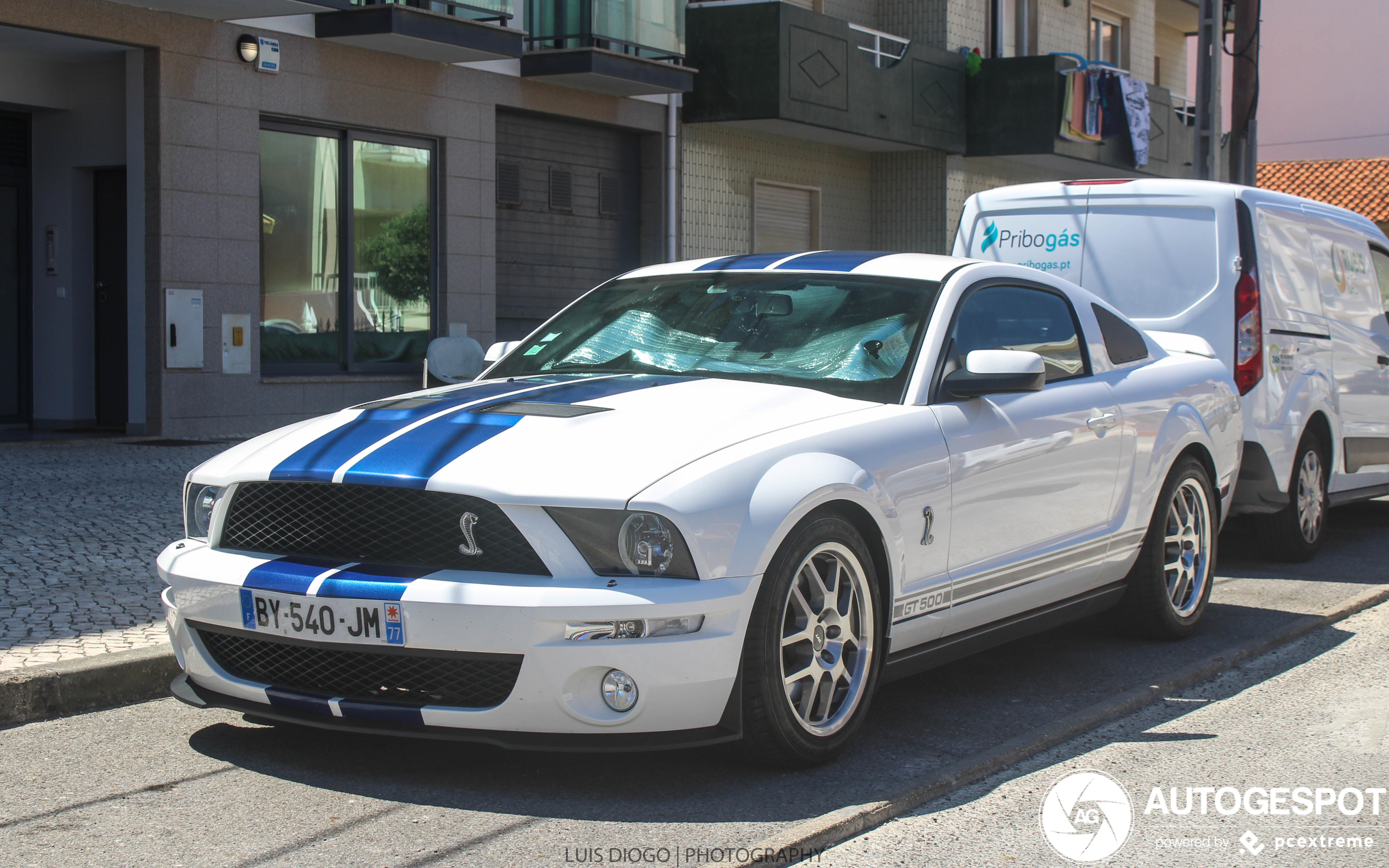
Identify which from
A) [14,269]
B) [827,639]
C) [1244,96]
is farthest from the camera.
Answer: [1244,96]

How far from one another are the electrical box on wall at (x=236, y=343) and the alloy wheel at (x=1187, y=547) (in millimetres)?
9347

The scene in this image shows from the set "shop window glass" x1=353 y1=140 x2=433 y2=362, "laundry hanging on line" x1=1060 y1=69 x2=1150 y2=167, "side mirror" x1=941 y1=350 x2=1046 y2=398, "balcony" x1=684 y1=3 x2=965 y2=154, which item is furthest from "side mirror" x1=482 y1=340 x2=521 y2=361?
"laundry hanging on line" x1=1060 y1=69 x2=1150 y2=167

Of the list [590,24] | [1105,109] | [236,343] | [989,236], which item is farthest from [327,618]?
[1105,109]

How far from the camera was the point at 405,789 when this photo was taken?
13.3ft

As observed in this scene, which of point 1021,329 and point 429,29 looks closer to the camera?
point 1021,329

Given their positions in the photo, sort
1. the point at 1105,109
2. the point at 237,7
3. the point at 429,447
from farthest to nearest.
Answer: the point at 1105,109
the point at 237,7
the point at 429,447

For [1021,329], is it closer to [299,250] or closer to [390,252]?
[299,250]

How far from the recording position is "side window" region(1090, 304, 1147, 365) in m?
6.09

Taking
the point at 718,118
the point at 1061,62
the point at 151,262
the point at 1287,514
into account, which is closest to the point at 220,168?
the point at 151,262

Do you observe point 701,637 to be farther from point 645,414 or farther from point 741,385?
point 741,385

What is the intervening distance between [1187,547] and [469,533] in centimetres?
362

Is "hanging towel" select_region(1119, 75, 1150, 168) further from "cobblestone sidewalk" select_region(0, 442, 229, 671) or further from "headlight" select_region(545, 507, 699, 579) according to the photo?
"headlight" select_region(545, 507, 699, 579)

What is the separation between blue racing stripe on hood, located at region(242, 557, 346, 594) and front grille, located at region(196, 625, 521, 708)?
6.0 inches

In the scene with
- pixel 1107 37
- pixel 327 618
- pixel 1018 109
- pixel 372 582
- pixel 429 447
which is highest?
pixel 1107 37
